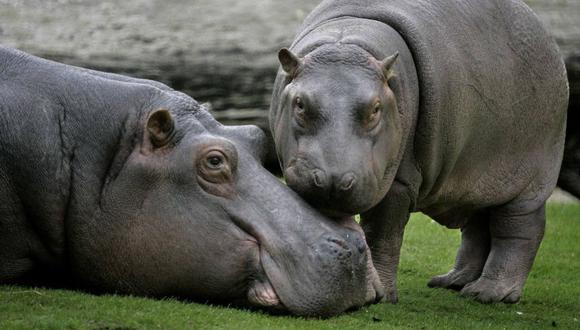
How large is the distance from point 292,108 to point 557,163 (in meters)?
2.65

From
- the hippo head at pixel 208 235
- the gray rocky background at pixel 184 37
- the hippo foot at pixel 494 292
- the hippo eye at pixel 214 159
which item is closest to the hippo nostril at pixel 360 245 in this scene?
the hippo head at pixel 208 235

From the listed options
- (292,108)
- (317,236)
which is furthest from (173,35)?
(317,236)

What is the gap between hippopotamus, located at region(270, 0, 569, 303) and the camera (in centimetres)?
666

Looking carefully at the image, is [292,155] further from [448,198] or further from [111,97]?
[448,198]

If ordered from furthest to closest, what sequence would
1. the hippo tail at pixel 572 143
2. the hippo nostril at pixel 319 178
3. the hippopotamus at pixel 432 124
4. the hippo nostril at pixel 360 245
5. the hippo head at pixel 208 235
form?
the hippo tail at pixel 572 143 → the hippopotamus at pixel 432 124 → the hippo nostril at pixel 319 178 → the hippo nostril at pixel 360 245 → the hippo head at pixel 208 235

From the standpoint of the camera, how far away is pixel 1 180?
6156 mm

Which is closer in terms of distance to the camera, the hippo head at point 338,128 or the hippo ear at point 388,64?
the hippo head at point 338,128

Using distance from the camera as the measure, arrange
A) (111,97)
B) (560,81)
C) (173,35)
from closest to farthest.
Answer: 1. (111,97)
2. (560,81)
3. (173,35)

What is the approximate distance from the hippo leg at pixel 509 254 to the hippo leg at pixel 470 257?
0.65 feet

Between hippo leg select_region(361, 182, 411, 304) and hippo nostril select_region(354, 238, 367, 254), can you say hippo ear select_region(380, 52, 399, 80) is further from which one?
hippo nostril select_region(354, 238, 367, 254)

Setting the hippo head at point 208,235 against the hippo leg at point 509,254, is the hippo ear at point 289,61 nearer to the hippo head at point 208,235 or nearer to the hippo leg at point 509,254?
the hippo head at point 208,235

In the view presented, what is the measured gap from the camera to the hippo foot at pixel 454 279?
876cm

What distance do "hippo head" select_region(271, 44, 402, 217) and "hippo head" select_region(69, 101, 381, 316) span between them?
7.9 inches

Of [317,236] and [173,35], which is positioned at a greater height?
[317,236]
